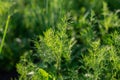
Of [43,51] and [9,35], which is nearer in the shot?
[43,51]

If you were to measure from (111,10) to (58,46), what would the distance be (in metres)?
1.33

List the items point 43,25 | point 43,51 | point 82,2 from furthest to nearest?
point 82,2, point 43,25, point 43,51

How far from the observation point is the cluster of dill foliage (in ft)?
8.68

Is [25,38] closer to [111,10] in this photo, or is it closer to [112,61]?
[111,10]

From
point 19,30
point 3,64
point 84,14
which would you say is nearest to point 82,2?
point 84,14

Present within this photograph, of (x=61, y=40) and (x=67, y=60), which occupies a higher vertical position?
(x=61, y=40)

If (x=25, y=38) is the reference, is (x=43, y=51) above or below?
below

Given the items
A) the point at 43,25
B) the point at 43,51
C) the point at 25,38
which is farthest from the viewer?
the point at 25,38

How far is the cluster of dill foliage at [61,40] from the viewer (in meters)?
2.64

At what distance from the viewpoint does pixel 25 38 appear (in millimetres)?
3734

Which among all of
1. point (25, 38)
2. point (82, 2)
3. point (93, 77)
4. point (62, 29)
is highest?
point (82, 2)

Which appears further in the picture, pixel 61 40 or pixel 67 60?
pixel 67 60

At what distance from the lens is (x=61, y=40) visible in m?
2.67

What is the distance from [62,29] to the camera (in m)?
2.66
